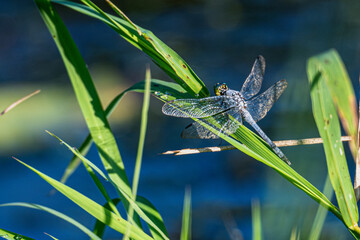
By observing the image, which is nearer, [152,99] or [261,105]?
[261,105]

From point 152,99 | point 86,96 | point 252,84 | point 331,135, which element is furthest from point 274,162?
point 152,99

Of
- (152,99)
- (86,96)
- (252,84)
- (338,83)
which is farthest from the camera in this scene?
(152,99)

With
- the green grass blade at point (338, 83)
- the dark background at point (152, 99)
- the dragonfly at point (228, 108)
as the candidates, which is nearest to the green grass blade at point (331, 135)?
the green grass blade at point (338, 83)

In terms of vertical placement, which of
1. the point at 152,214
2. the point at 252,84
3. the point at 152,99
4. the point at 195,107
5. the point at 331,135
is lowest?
the point at 152,214

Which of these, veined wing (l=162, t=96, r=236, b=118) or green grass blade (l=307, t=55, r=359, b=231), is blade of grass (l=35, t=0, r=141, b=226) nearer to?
veined wing (l=162, t=96, r=236, b=118)

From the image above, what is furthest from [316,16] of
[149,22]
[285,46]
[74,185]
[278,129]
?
[74,185]

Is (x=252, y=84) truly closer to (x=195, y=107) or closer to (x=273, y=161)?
(x=195, y=107)

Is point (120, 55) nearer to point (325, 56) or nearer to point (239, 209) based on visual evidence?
point (239, 209)

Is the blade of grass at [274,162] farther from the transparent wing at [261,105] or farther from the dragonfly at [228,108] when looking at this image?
the transparent wing at [261,105]
